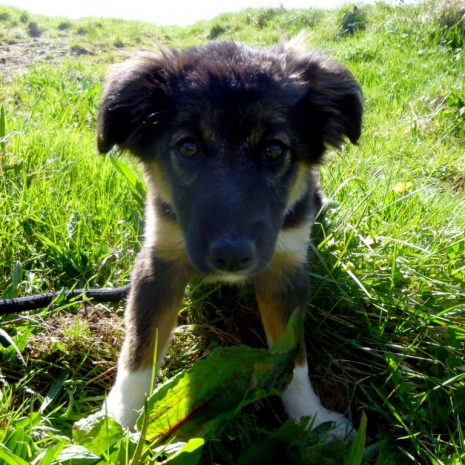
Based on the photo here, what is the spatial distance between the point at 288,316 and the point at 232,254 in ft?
2.09

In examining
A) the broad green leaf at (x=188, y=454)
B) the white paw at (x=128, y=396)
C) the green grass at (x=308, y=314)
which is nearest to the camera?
the broad green leaf at (x=188, y=454)

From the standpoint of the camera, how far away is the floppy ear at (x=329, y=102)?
2566 millimetres

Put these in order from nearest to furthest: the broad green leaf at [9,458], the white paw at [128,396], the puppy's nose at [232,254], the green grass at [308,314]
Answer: the broad green leaf at [9,458], the puppy's nose at [232,254], the green grass at [308,314], the white paw at [128,396]

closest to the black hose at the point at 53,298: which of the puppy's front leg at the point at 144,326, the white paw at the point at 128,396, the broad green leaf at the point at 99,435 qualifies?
the puppy's front leg at the point at 144,326

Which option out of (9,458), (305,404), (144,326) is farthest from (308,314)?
(9,458)

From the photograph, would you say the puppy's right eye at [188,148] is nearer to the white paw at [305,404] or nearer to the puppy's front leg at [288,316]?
the puppy's front leg at [288,316]

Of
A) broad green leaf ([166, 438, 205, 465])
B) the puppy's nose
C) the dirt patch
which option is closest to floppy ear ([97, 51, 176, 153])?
the puppy's nose

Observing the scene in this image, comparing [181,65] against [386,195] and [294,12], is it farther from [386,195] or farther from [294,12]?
[294,12]

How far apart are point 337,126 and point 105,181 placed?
4.97 ft

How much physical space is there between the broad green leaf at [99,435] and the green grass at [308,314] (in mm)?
31

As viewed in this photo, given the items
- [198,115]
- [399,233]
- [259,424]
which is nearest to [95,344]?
[259,424]

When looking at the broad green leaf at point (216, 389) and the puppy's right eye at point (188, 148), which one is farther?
the puppy's right eye at point (188, 148)

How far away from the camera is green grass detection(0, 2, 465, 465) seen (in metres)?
2.14

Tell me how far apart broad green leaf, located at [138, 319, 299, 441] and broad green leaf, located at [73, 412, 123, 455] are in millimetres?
94
